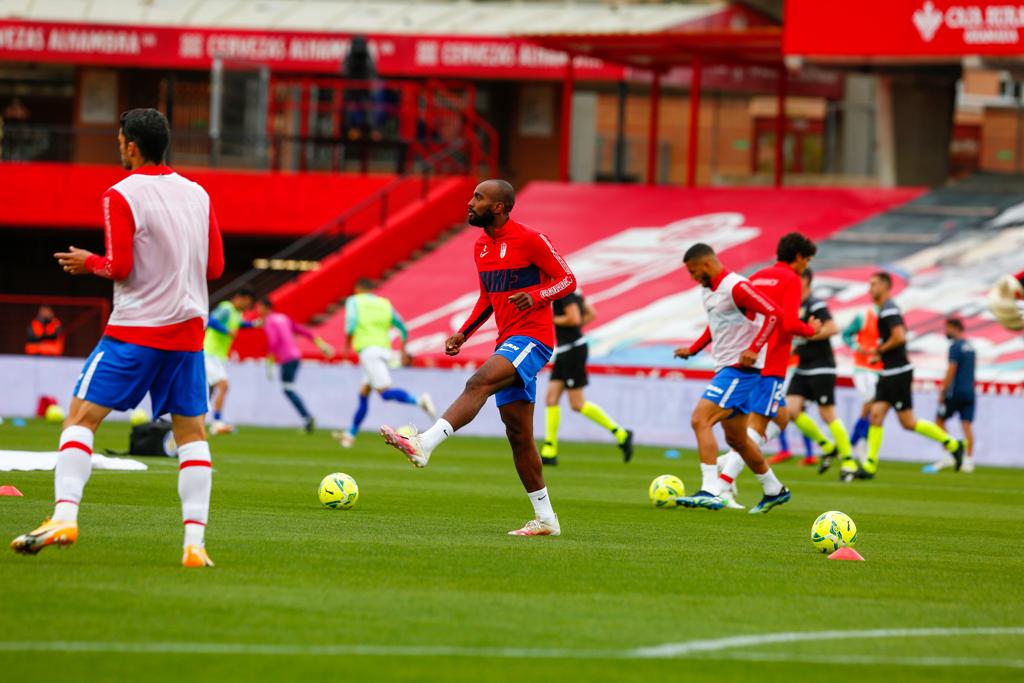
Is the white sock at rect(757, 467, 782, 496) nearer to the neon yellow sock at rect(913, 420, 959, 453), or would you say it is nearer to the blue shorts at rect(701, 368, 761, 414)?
the blue shorts at rect(701, 368, 761, 414)

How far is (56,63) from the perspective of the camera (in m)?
45.8

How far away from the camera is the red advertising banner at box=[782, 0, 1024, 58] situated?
110 feet

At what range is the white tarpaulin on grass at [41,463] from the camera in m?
14.9

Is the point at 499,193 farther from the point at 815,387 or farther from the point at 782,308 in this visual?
the point at 815,387

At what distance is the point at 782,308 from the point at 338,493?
12.8ft

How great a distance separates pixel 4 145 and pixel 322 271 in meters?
10.9

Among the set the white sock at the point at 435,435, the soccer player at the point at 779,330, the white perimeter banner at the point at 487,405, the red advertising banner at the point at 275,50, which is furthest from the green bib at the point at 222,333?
the red advertising banner at the point at 275,50

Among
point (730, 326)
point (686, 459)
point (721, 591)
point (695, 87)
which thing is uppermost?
point (695, 87)

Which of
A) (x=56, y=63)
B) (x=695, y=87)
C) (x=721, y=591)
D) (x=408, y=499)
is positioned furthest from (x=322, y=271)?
(x=721, y=591)

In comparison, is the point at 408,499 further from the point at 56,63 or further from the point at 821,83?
the point at 56,63

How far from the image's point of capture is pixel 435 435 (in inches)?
418

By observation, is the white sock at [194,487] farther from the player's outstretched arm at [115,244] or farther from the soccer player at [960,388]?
the soccer player at [960,388]

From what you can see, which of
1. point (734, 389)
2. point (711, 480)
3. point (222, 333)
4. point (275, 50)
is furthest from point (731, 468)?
point (275, 50)

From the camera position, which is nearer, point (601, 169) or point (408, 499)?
point (408, 499)
